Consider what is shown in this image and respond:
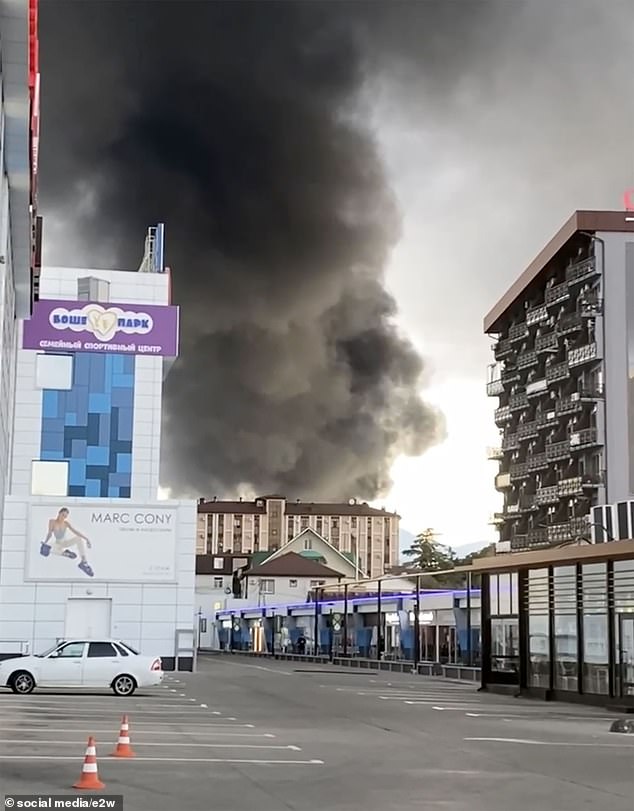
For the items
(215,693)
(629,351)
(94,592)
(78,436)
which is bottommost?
(215,693)

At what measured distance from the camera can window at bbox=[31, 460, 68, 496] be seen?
2431 inches

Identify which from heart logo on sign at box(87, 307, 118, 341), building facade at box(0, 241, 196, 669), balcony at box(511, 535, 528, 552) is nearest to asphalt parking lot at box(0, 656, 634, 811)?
building facade at box(0, 241, 196, 669)

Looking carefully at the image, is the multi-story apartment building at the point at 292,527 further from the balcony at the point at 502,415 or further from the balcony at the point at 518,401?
the balcony at the point at 518,401

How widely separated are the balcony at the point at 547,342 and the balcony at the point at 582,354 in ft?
10.5

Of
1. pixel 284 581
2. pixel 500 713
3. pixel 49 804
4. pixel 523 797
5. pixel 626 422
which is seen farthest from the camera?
pixel 284 581

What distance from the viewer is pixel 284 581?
418 feet

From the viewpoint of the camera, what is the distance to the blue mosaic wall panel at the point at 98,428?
201ft

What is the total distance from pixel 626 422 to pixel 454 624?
887 inches

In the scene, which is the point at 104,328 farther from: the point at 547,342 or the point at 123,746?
the point at 123,746

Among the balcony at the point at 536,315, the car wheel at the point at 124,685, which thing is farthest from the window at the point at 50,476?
the balcony at the point at 536,315

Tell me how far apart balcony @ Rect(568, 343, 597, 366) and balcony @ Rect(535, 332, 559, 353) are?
3.19 meters

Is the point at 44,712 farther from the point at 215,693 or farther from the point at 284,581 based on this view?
the point at 284,581

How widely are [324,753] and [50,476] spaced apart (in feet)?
153

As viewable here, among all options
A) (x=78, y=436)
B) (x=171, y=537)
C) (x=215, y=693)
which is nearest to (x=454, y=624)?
(x=171, y=537)
